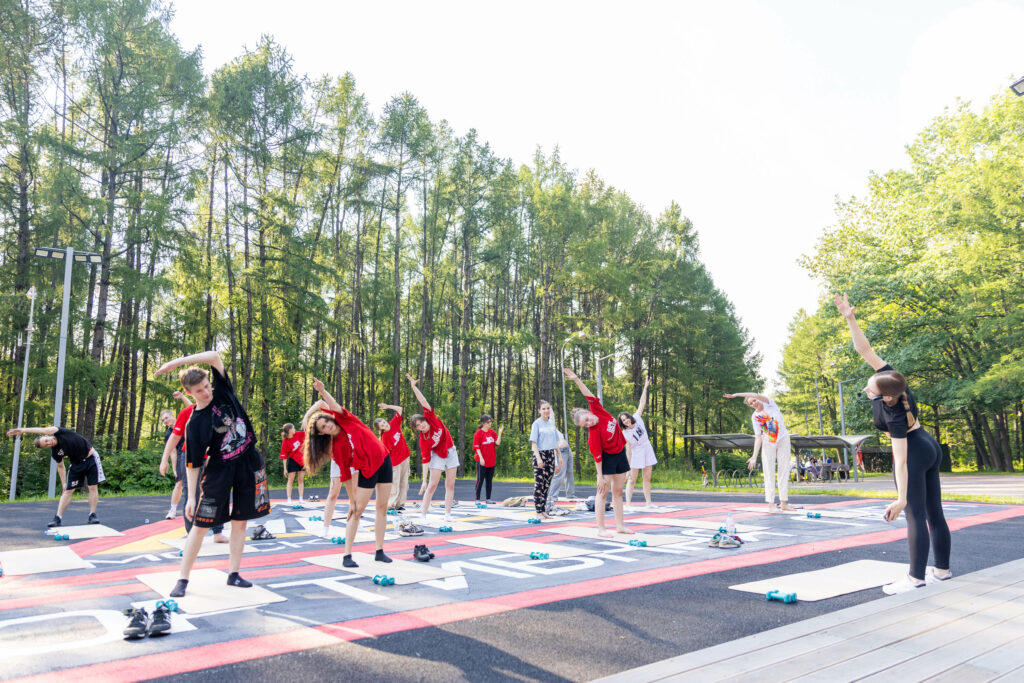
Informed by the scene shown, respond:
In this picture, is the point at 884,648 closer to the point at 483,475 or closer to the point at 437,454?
the point at 437,454

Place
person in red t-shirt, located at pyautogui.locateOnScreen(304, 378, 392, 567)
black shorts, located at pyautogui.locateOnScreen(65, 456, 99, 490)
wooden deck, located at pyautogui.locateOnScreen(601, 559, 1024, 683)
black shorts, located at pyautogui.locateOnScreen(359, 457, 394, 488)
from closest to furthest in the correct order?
wooden deck, located at pyautogui.locateOnScreen(601, 559, 1024, 683) < person in red t-shirt, located at pyautogui.locateOnScreen(304, 378, 392, 567) < black shorts, located at pyautogui.locateOnScreen(359, 457, 394, 488) < black shorts, located at pyautogui.locateOnScreen(65, 456, 99, 490)

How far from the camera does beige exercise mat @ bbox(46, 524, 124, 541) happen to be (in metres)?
9.01

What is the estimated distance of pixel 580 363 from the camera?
137 feet

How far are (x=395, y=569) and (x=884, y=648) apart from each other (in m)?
4.38

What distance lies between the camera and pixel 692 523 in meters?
9.88

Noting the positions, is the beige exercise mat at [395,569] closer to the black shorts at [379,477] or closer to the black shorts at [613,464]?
the black shorts at [379,477]

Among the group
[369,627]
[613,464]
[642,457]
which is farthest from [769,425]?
[369,627]

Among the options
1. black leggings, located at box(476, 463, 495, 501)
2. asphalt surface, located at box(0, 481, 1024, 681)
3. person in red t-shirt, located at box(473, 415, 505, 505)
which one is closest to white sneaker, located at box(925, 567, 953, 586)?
asphalt surface, located at box(0, 481, 1024, 681)

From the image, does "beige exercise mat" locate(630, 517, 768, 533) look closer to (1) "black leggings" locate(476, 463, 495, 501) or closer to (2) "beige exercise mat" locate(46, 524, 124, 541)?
(1) "black leggings" locate(476, 463, 495, 501)

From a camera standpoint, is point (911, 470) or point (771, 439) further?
point (771, 439)

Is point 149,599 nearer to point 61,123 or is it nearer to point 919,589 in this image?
point 919,589

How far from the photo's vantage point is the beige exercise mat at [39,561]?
21.4ft

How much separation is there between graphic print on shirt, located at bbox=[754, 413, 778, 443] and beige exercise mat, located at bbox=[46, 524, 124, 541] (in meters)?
10.4

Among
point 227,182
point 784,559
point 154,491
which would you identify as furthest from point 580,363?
point 784,559
